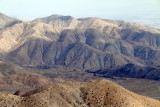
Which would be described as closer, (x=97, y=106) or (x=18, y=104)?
Result: (x=18, y=104)

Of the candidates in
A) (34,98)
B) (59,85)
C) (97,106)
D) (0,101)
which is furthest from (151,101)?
(0,101)

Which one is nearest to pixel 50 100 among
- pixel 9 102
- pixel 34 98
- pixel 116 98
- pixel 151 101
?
pixel 34 98

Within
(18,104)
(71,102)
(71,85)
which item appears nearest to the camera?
(18,104)

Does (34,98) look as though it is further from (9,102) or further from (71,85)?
(71,85)

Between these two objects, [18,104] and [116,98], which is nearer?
[18,104]

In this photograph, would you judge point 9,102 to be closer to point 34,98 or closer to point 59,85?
point 34,98

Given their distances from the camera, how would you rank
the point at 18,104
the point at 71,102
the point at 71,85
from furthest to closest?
the point at 71,85, the point at 71,102, the point at 18,104
